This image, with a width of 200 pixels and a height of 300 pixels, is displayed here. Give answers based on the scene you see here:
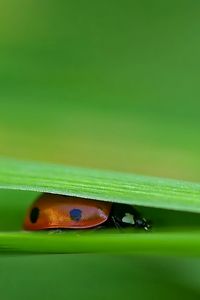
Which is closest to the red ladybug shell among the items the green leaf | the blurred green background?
the green leaf

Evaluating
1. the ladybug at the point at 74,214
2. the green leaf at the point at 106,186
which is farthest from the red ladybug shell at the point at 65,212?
the green leaf at the point at 106,186

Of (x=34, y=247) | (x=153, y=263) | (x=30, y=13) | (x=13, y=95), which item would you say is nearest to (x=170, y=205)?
(x=34, y=247)

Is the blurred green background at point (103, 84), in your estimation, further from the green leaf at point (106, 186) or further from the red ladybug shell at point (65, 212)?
the green leaf at point (106, 186)

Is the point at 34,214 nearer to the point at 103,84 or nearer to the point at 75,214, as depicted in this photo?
the point at 75,214

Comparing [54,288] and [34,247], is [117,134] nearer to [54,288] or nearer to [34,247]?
[54,288]

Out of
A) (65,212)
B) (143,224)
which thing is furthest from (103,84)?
(143,224)

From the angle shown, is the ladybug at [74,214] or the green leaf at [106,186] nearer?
the green leaf at [106,186]

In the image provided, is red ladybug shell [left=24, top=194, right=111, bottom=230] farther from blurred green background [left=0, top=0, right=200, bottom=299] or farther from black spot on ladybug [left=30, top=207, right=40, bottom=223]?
blurred green background [left=0, top=0, right=200, bottom=299]
